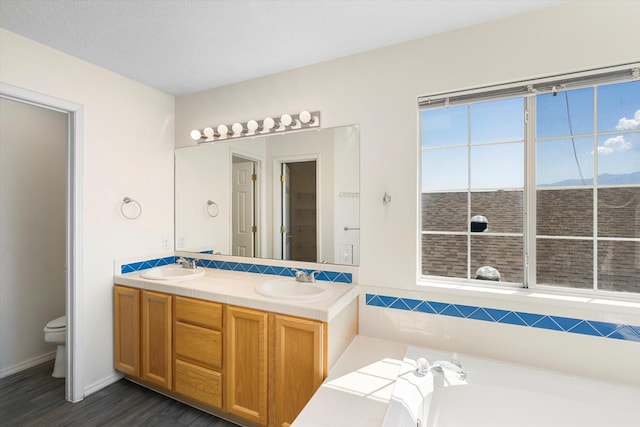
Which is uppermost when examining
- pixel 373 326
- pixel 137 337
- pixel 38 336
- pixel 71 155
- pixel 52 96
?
pixel 52 96

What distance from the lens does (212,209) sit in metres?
2.66

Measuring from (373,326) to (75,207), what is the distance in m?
2.24

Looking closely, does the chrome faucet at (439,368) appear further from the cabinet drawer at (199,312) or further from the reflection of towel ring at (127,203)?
the reflection of towel ring at (127,203)

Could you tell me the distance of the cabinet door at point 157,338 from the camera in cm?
205

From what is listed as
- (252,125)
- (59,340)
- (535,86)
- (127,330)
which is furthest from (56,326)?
(535,86)

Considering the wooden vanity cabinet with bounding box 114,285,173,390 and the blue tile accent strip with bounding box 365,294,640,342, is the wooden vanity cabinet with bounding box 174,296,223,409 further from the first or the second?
the blue tile accent strip with bounding box 365,294,640,342

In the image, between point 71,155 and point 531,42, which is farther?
point 71,155

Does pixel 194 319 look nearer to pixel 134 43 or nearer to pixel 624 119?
pixel 134 43

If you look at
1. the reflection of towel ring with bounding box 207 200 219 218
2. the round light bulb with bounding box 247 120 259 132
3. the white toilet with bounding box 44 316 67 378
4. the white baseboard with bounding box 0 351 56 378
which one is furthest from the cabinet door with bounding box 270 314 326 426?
the white baseboard with bounding box 0 351 56 378

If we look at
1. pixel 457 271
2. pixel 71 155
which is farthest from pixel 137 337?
pixel 457 271

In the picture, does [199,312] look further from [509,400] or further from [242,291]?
[509,400]

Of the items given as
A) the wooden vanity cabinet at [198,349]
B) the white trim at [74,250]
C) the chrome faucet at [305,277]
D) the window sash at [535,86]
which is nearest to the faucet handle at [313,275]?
the chrome faucet at [305,277]

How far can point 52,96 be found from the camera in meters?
1.95

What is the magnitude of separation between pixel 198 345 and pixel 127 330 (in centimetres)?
75
